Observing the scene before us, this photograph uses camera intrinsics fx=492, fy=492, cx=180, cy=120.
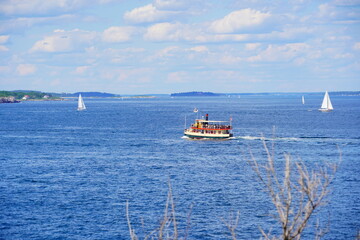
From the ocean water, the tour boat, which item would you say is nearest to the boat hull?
the tour boat

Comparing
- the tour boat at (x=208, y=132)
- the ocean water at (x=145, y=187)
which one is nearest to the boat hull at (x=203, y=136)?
the tour boat at (x=208, y=132)

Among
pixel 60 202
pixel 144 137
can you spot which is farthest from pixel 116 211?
pixel 144 137

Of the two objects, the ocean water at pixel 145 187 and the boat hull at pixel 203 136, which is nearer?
the ocean water at pixel 145 187

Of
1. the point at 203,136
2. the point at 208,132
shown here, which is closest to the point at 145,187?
the point at 203,136

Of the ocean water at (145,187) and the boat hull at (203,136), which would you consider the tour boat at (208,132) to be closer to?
the boat hull at (203,136)

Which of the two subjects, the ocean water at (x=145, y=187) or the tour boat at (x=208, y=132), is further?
the tour boat at (x=208, y=132)

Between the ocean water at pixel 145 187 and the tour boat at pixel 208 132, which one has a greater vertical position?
the tour boat at pixel 208 132

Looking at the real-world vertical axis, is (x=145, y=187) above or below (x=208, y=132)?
below

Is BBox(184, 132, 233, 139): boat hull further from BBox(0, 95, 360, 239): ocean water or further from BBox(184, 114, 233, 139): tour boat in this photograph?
BBox(0, 95, 360, 239): ocean water

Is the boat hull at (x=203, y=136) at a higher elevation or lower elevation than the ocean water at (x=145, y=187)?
higher

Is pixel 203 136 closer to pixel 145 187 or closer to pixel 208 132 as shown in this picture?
pixel 208 132

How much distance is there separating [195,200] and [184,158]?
3110cm

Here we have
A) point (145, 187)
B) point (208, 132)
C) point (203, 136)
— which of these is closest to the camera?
point (145, 187)

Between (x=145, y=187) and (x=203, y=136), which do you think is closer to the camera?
(x=145, y=187)
